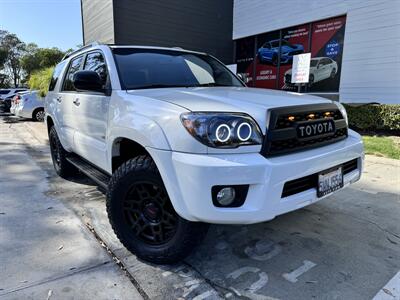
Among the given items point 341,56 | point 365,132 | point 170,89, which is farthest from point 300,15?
point 170,89

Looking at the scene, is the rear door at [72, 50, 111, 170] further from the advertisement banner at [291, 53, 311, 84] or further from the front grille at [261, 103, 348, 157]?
the advertisement banner at [291, 53, 311, 84]

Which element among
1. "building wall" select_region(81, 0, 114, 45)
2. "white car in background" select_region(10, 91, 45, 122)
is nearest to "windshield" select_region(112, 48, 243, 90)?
"building wall" select_region(81, 0, 114, 45)

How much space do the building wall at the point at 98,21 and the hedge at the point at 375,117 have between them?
29.5 feet

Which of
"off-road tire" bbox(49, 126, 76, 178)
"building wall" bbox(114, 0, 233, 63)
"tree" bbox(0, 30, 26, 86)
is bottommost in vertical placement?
"off-road tire" bbox(49, 126, 76, 178)

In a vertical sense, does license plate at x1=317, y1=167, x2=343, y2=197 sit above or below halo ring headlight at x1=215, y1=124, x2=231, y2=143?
below

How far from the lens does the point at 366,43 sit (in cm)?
937

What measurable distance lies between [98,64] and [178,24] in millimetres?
11199

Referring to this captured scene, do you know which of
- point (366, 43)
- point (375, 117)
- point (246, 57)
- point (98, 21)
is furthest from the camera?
point (246, 57)

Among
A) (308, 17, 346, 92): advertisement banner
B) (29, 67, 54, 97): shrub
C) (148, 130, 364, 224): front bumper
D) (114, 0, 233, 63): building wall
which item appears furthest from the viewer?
(29, 67, 54, 97): shrub

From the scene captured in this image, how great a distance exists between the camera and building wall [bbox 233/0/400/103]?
8711mm

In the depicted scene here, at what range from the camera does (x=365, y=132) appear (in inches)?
322

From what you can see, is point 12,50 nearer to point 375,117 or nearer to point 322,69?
point 322,69

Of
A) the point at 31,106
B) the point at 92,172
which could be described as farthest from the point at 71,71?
the point at 31,106

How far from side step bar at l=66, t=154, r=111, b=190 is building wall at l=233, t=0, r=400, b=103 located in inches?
321
